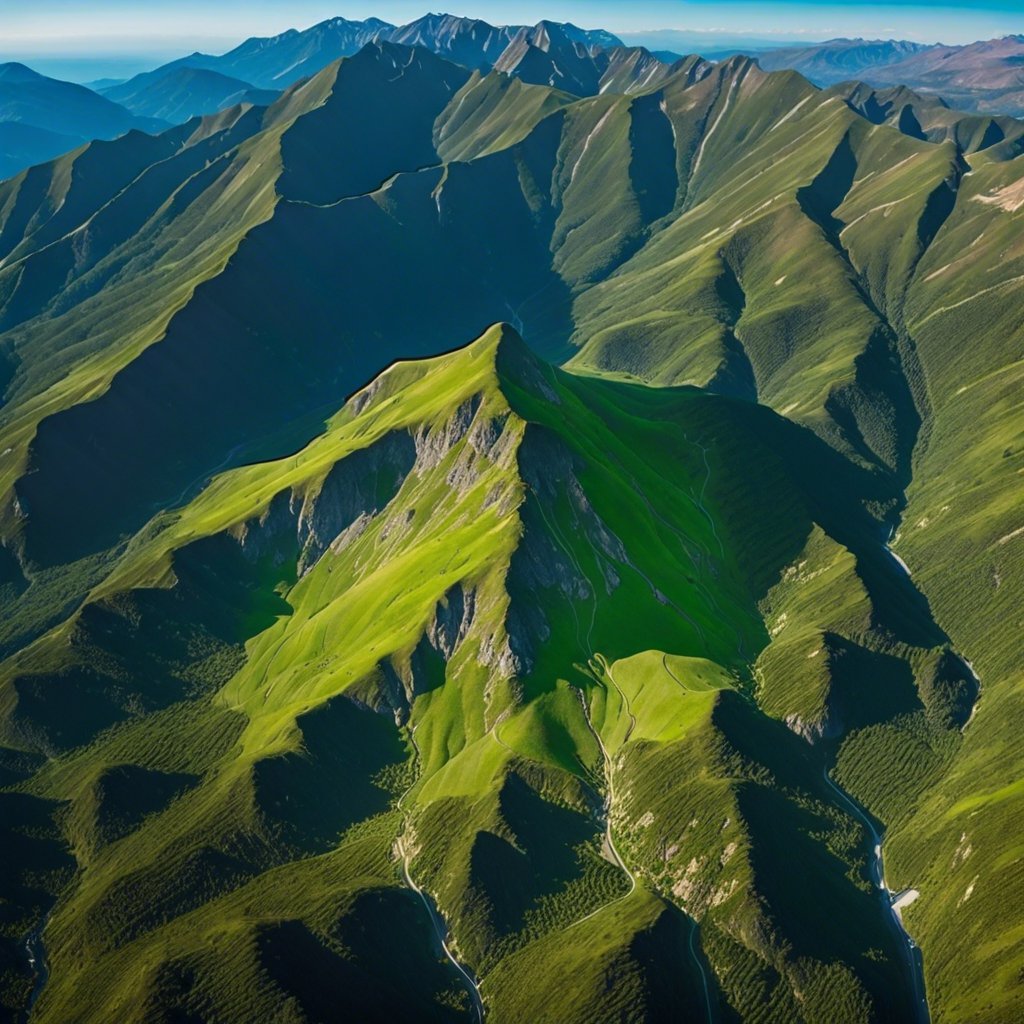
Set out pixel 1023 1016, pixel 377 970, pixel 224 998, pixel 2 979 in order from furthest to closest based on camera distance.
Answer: pixel 2 979 → pixel 377 970 → pixel 224 998 → pixel 1023 1016

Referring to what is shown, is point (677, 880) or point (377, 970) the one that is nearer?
point (377, 970)

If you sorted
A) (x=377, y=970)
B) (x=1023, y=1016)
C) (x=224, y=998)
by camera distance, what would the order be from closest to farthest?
(x=1023, y=1016)
(x=224, y=998)
(x=377, y=970)

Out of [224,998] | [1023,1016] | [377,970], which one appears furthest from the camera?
[377,970]

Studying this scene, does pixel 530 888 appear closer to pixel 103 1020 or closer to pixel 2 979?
pixel 103 1020

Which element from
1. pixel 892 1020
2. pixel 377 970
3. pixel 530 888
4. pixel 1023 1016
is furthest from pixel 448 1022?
pixel 1023 1016

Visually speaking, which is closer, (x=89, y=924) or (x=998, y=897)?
(x=998, y=897)

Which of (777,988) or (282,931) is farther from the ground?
(282,931)

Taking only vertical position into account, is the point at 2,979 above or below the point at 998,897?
below

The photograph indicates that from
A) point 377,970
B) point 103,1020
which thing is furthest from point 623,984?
point 103,1020

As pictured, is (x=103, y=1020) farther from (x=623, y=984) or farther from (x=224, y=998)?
(x=623, y=984)
